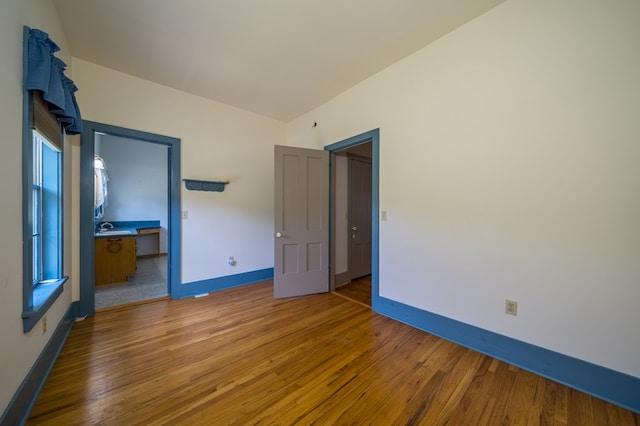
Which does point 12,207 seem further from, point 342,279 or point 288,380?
point 342,279

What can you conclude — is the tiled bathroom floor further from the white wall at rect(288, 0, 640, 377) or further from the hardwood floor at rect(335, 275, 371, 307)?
the white wall at rect(288, 0, 640, 377)

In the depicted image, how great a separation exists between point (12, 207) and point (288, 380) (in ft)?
6.32

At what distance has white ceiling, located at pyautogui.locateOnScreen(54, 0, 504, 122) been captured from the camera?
1.79 meters

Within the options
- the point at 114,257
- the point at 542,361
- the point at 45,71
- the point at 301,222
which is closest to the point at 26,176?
the point at 45,71

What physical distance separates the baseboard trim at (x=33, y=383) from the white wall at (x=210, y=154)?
4.20ft

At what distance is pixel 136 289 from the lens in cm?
339

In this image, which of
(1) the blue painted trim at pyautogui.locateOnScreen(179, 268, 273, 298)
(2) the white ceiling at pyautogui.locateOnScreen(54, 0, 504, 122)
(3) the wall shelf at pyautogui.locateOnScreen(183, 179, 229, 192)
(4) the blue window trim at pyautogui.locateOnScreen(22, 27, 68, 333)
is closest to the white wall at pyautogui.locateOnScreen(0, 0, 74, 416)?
(4) the blue window trim at pyautogui.locateOnScreen(22, 27, 68, 333)

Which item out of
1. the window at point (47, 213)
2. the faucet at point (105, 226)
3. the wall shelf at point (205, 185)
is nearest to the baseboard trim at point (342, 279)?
the wall shelf at point (205, 185)

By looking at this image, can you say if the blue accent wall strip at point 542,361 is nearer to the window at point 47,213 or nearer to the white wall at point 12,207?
the white wall at point 12,207

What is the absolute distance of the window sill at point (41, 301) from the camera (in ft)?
4.35

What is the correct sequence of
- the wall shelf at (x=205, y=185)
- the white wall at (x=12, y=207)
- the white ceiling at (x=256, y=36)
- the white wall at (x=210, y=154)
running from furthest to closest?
the wall shelf at (x=205, y=185) < the white wall at (x=210, y=154) < the white ceiling at (x=256, y=36) < the white wall at (x=12, y=207)

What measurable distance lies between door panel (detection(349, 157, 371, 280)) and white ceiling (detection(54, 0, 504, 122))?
1.44 metres

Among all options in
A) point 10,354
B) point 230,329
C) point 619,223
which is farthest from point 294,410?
point 619,223

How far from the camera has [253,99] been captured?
10.8 ft
